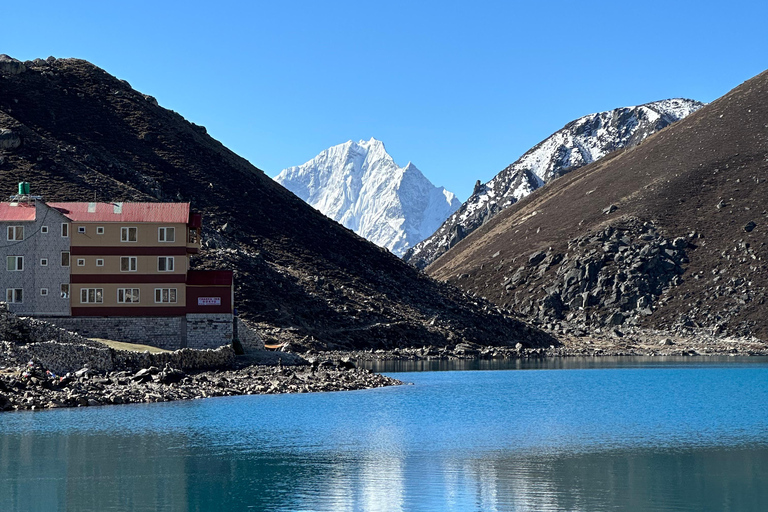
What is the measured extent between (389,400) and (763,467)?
29283 millimetres

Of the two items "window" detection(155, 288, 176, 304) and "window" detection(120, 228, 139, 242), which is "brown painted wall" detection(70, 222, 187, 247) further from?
"window" detection(155, 288, 176, 304)

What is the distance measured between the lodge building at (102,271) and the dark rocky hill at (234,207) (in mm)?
25501

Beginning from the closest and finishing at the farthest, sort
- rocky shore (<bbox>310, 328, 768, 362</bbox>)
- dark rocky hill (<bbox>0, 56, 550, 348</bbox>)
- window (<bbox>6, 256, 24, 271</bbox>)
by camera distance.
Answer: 1. window (<bbox>6, 256, 24, 271</bbox>)
2. rocky shore (<bbox>310, 328, 768, 362</bbox>)
3. dark rocky hill (<bbox>0, 56, 550, 348</bbox>)

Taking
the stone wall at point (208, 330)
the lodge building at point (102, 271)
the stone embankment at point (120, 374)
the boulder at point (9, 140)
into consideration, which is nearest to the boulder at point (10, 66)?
the boulder at point (9, 140)

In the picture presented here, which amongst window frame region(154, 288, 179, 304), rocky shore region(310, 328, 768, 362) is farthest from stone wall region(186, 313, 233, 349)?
rocky shore region(310, 328, 768, 362)

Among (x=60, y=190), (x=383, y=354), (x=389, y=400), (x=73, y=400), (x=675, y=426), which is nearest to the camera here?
(x=675, y=426)

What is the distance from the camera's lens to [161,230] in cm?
7906

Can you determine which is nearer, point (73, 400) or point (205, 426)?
point (205, 426)

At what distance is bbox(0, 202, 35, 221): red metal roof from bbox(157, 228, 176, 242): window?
10.2m

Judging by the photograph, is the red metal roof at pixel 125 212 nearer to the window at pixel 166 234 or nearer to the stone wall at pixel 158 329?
the window at pixel 166 234

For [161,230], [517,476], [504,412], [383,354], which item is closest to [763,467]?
[517,476]

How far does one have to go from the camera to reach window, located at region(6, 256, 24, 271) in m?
78.2

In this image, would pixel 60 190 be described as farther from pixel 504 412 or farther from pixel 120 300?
pixel 504 412

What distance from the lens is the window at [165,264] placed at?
79125 mm
